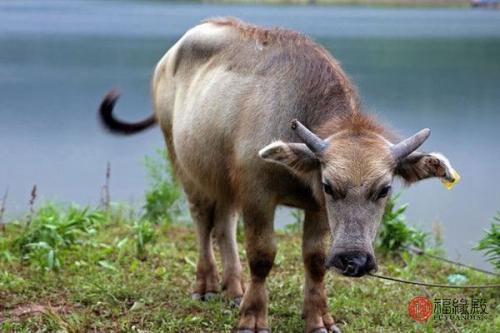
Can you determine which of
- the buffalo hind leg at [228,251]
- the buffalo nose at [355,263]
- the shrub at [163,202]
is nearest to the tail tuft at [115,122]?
the buffalo hind leg at [228,251]

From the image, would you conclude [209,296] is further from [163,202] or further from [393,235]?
[163,202]

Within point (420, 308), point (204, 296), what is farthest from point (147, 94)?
point (420, 308)

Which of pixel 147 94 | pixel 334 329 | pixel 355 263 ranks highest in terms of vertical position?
pixel 147 94

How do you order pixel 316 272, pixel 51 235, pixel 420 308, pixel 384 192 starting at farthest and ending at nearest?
pixel 51 235
pixel 420 308
pixel 316 272
pixel 384 192

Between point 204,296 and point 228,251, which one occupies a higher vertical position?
point 228,251

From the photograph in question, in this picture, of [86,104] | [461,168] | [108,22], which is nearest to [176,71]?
[461,168]

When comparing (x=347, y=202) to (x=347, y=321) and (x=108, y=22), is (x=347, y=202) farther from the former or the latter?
(x=108, y=22)

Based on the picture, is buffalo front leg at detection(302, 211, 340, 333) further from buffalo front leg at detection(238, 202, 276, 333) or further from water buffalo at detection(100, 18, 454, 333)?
buffalo front leg at detection(238, 202, 276, 333)

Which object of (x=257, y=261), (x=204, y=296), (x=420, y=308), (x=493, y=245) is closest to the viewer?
(x=257, y=261)

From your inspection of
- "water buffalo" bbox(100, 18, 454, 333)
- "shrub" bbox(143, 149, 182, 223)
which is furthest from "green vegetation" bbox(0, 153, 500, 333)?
"shrub" bbox(143, 149, 182, 223)

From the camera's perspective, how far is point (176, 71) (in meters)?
5.63

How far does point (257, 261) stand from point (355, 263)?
39.9 inches

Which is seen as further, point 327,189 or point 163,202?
point 163,202

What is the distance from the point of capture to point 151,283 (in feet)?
18.5
